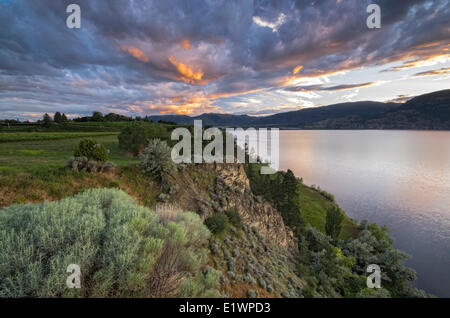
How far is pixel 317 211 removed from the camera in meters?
43.6

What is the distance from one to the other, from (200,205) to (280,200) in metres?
18.6

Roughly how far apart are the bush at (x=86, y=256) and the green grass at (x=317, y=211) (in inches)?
1546

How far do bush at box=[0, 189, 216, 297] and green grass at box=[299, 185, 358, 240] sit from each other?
39259 mm

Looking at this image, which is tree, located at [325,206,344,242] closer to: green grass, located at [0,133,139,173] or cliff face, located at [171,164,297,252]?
cliff face, located at [171,164,297,252]

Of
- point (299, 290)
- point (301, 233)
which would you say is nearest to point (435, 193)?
point (301, 233)

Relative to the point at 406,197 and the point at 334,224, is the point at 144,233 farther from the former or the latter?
the point at 406,197

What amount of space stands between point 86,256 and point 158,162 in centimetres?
887

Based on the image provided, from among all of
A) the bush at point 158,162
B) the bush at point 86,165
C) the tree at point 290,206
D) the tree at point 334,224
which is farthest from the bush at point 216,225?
the tree at point 334,224

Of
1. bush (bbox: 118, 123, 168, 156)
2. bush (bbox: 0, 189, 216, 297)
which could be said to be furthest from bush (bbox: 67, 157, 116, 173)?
bush (bbox: 118, 123, 168, 156)

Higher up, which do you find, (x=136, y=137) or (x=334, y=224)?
(x=136, y=137)

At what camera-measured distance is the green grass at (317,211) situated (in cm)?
3653

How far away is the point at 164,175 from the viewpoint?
12.3 metres

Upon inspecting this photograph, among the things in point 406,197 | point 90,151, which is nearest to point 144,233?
point 90,151

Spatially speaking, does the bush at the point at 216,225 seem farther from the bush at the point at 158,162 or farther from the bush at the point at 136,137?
the bush at the point at 136,137
